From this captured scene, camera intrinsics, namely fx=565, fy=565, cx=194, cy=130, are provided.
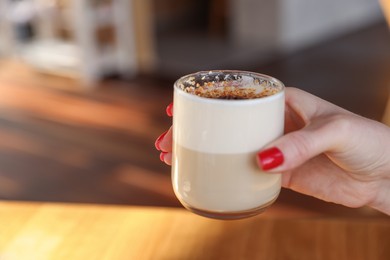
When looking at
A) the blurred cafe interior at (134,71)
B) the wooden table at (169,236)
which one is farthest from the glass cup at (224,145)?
→ the blurred cafe interior at (134,71)

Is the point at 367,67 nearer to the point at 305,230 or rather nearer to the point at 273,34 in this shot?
the point at 273,34

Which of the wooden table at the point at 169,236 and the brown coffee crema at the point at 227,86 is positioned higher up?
the brown coffee crema at the point at 227,86

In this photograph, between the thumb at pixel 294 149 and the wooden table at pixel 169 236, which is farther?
the wooden table at pixel 169 236

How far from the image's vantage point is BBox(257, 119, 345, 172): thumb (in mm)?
594

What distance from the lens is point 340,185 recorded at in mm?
793

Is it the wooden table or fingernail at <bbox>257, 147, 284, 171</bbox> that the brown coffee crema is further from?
the wooden table

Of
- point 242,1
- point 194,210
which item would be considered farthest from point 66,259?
point 242,1

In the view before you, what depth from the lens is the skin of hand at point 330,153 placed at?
1.97ft

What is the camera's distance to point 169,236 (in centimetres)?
79

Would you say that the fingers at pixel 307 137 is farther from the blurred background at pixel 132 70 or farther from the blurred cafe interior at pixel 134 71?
the blurred background at pixel 132 70

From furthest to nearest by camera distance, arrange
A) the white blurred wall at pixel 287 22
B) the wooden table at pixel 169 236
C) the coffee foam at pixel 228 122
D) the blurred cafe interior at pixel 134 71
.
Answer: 1. the white blurred wall at pixel 287 22
2. the blurred cafe interior at pixel 134 71
3. the wooden table at pixel 169 236
4. the coffee foam at pixel 228 122

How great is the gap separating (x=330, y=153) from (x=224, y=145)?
0.16m

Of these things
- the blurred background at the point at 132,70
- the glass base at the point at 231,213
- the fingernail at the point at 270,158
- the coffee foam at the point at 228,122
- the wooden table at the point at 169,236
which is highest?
the coffee foam at the point at 228,122

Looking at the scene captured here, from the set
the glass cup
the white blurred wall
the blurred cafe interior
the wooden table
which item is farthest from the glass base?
the white blurred wall
